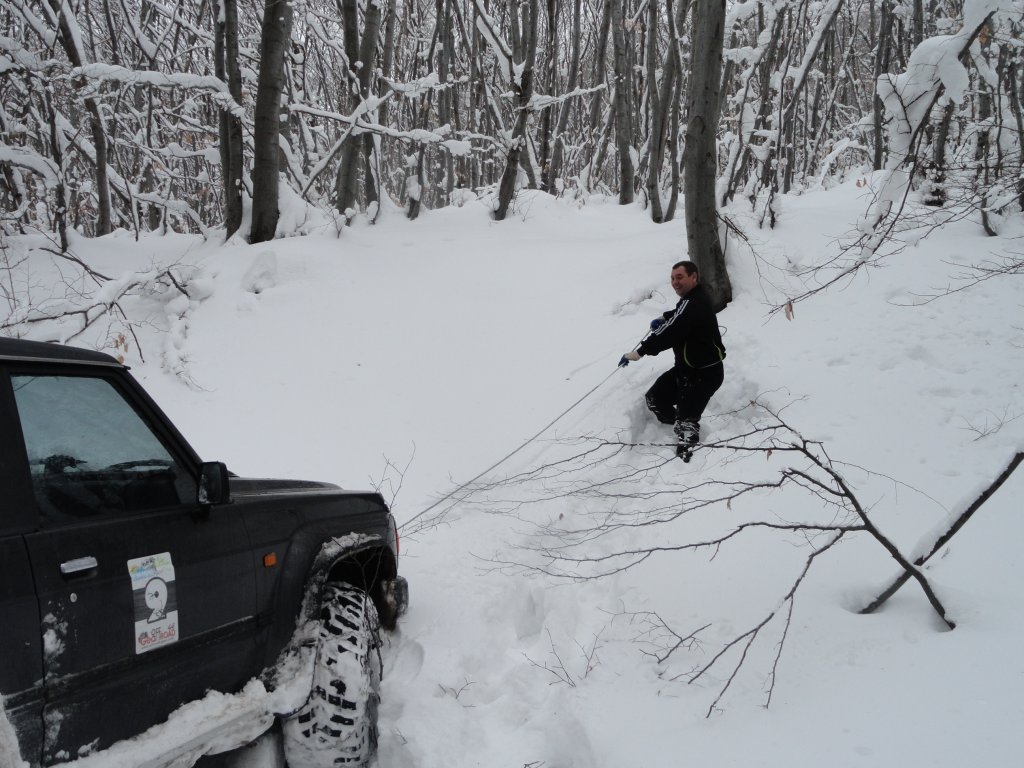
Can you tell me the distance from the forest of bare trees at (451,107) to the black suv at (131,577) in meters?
4.04

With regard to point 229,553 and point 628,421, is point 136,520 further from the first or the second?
point 628,421

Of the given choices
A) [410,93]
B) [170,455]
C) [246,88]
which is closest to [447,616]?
[170,455]

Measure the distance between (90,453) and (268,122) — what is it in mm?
8914

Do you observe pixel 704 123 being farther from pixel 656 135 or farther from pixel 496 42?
pixel 656 135

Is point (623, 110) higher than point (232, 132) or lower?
higher

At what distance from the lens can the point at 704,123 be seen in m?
7.54

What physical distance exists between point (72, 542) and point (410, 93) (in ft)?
32.2

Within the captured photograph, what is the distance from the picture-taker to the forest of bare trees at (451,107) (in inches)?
287

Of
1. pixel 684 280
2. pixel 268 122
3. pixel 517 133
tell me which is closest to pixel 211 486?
pixel 684 280

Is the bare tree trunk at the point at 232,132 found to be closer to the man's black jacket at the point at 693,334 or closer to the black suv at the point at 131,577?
the man's black jacket at the point at 693,334

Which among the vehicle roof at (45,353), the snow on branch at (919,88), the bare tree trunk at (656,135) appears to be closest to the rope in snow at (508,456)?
the snow on branch at (919,88)

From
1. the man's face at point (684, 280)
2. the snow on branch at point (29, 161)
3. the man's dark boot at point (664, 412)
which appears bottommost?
the man's dark boot at point (664, 412)

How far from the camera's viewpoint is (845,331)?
22.8 ft

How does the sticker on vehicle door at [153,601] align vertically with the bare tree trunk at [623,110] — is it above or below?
below
